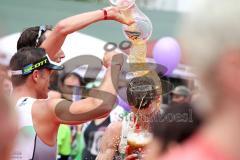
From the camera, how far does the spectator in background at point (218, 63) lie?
1131 millimetres

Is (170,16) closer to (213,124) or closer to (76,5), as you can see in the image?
(76,5)

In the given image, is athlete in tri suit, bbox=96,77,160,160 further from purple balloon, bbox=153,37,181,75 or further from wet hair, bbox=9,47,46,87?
purple balloon, bbox=153,37,181,75

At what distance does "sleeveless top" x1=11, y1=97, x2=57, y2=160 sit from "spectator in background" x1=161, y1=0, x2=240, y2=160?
5.74 ft

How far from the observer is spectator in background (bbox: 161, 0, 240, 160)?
3.71ft

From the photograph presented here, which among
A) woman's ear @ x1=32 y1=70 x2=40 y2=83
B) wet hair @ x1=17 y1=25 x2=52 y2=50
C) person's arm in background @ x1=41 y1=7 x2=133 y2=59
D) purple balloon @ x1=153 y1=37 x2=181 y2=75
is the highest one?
person's arm in background @ x1=41 y1=7 x2=133 y2=59

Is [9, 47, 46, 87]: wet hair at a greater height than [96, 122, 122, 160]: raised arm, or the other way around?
[9, 47, 46, 87]: wet hair

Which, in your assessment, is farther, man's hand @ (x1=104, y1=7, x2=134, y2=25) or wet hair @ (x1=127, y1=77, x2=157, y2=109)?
wet hair @ (x1=127, y1=77, x2=157, y2=109)

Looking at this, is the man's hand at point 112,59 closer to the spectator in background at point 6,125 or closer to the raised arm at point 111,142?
the raised arm at point 111,142

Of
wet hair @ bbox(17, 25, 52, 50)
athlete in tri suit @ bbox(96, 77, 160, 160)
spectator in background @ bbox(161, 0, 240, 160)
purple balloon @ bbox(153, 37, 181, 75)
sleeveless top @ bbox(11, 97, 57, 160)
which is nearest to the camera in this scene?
spectator in background @ bbox(161, 0, 240, 160)

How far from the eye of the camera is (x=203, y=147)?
3.97 ft

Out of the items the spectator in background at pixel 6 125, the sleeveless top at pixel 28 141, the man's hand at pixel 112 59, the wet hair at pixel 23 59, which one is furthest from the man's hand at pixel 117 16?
the spectator in background at pixel 6 125

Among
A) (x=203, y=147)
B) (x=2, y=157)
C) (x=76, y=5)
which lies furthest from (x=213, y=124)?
(x=76, y=5)

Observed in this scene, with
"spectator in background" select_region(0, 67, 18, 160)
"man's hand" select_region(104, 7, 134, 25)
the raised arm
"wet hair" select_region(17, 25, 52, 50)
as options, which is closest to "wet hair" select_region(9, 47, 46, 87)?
"wet hair" select_region(17, 25, 52, 50)

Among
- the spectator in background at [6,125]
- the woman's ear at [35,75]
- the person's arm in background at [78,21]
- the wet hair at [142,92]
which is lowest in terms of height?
the wet hair at [142,92]
